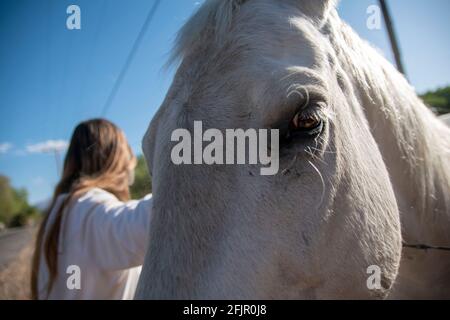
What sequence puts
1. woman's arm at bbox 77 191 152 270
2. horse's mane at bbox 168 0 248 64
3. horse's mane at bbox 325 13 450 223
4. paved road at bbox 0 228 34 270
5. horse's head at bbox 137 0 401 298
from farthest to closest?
1. paved road at bbox 0 228 34 270
2. woman's arm at bbox 77 191 152 270
3. horse's mane at bbox 325 13 450 223
4. horse's mane at bbox 168 0 248 64
5. horse's head at bbox 137 0 401 298

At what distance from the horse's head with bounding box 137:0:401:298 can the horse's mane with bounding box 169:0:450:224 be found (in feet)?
0.24

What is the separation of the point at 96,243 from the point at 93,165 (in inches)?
28.9

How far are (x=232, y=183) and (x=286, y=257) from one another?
0.29 meters

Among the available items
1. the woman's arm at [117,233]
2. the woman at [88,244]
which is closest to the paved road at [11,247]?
the woman at [88,244]

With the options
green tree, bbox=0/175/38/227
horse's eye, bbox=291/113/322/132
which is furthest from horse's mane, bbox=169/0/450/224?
green tree, bbox=0/175/38/227

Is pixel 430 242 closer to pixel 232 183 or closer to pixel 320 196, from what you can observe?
pixel 320 196

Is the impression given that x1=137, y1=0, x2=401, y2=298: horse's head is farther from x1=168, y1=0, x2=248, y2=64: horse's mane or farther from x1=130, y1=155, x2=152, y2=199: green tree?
x1=130, y1=155, x2=152, y2=199: green tree

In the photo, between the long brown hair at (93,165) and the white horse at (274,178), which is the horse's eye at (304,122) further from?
the long brown hair at (93,165)

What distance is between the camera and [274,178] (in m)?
1.04

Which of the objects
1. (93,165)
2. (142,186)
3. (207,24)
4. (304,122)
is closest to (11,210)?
(93,165)

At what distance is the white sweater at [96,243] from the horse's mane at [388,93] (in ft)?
3.89

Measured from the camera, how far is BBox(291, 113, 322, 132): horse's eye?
42.3 inches

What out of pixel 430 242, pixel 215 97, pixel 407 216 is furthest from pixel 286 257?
pixel 430 242

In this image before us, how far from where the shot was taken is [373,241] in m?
1.21
